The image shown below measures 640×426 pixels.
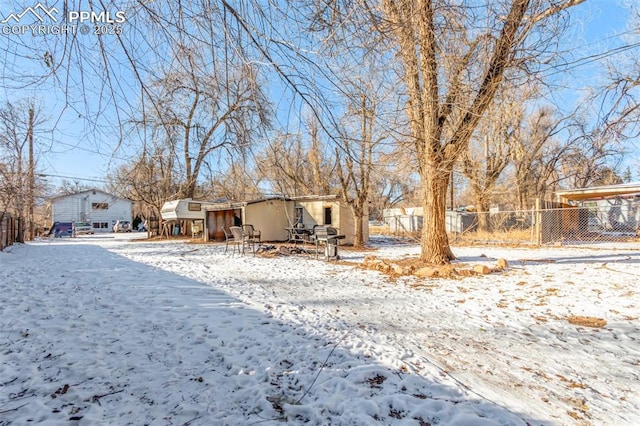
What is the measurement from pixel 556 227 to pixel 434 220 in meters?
11.0

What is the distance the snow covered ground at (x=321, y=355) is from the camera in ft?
6.54

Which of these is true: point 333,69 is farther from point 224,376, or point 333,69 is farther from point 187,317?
point 187,317

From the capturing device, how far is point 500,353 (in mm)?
2844

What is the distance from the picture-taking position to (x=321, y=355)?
281 cm

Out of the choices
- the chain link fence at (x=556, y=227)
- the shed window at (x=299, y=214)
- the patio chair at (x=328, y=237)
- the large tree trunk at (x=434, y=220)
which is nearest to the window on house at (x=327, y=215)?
the shed window at (x=299, y=214)

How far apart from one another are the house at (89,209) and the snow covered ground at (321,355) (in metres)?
35.2

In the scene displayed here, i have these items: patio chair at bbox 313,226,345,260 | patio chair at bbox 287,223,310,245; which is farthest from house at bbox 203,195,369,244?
patio chair at bbox 313,226,345,260

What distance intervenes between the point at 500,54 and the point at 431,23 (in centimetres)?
191

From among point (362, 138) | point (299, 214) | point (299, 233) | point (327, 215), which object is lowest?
point (299, 233)

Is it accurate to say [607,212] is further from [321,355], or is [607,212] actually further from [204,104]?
[204,104]

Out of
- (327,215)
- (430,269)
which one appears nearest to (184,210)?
(327,215)

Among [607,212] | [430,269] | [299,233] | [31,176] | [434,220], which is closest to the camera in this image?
[430,269]

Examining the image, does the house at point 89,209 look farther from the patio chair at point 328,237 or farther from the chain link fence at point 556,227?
the chain link fence at point 556,227

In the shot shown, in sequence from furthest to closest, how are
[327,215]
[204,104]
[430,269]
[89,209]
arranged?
[89,209] → [327,215] → [430,269] → [204,104]
